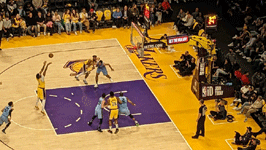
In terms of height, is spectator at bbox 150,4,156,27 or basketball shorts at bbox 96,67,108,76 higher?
spectator at bbox 150,4,156,27

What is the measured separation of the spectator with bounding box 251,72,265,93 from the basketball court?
1502 mm

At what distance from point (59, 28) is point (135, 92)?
913 centimetres

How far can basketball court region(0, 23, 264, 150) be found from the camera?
2328 centimetres

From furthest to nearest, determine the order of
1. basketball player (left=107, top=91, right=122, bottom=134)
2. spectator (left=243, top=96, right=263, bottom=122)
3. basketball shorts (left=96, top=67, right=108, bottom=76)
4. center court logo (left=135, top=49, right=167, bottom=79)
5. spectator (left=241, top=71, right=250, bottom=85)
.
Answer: center court logo (left=135, top=49, right=167, bottom=79) → basketball shorts (left=96, top=67, right=108, bottom=76) → spectator (left=241, top=71, right=250, bottom=85) → spectator (left=243, top=96, right=263, bottom=122) → basketball player (left=107, top=91, right=122, bottom=134)

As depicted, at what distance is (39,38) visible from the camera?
Answer: 33.5m

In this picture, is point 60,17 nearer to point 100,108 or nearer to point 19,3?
point 19,3

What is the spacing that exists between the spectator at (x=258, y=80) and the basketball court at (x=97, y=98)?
1.50 m

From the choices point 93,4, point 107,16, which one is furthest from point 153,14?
point 93,4

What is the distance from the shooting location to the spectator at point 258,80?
26.3 metres

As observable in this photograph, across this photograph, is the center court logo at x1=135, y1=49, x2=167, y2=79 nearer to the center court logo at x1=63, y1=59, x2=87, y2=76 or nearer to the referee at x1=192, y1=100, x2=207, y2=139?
the center court logo at x1=63, y1=59, x2=87, y2=76

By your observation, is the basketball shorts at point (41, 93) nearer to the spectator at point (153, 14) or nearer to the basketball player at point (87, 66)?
the basketball player at point (87, 66)

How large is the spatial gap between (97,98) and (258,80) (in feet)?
26.8

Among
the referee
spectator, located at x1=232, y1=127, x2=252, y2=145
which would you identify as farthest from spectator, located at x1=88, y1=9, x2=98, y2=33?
spectator, located at x1=232, y1=127, x2=252, y2=145

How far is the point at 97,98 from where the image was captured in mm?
26625
